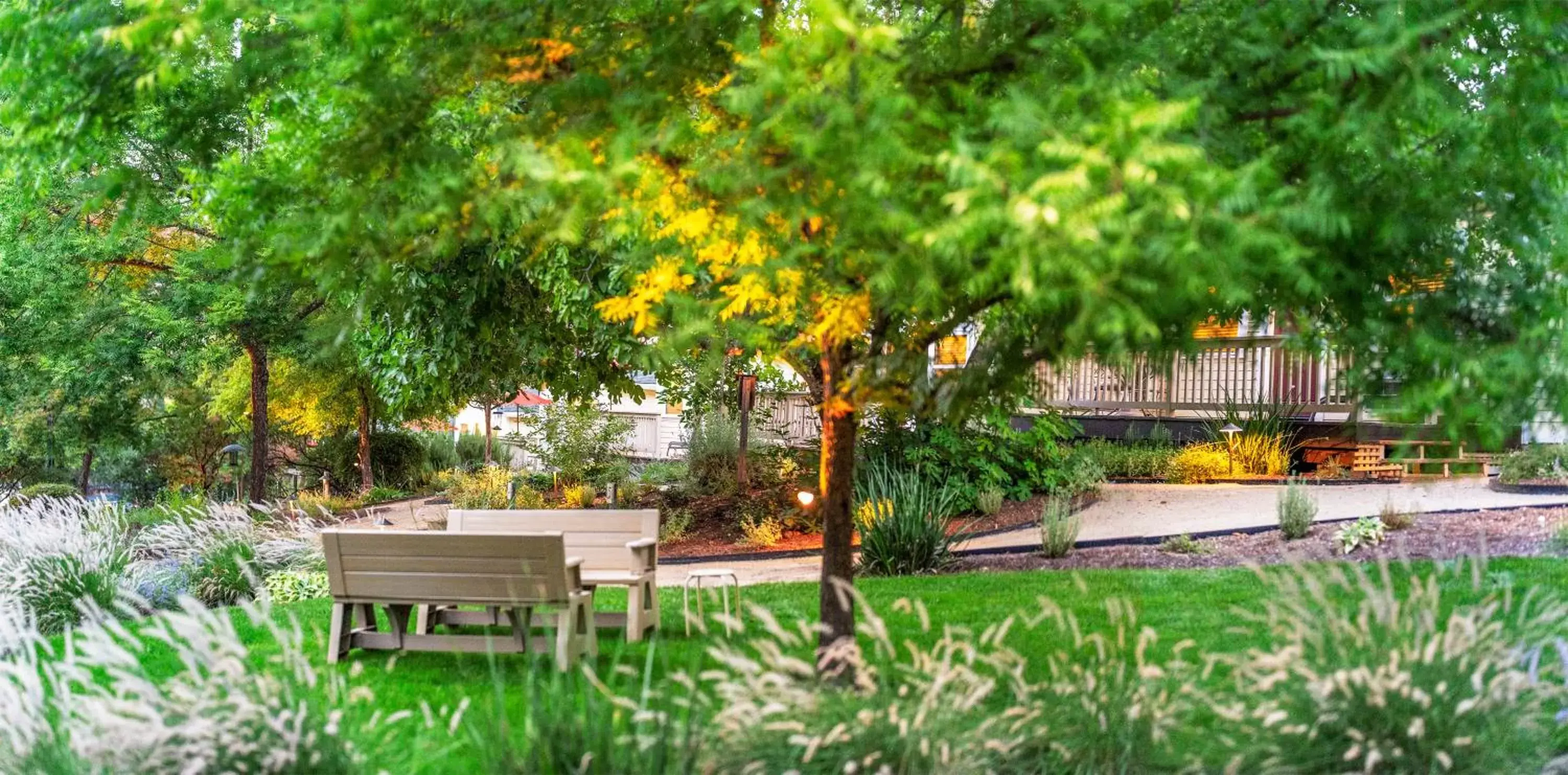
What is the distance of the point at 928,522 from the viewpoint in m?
11.1

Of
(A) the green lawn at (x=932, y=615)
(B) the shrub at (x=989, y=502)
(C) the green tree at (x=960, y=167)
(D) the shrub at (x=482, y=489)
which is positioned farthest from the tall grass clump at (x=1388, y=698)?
(D) the shrub at (x=482, y=489)

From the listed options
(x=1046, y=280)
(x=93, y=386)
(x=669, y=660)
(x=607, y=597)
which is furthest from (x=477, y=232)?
(x=93, y=386)

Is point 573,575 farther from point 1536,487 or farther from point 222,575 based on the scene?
point 1536,487

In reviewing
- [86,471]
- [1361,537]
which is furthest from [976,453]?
[86,471]

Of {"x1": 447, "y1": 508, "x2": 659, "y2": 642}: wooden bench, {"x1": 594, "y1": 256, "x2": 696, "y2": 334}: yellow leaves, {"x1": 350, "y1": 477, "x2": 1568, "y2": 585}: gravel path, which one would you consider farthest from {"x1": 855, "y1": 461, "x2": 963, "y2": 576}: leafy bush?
{"x1": 594, "y1": 256, "x2": 696, "y2": 334}: yellow leaves

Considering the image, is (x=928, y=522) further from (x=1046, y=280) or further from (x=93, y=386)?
(x=93, y=386)

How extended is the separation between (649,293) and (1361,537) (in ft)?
23.8

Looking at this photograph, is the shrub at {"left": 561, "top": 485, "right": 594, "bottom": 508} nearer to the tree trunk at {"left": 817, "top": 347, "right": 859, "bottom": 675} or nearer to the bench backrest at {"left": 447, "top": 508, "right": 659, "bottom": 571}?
the bench backrest at {"left": 447, "top": 508, "right": 659, "bottom": 571}

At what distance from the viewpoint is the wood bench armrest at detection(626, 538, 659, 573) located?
794 cm

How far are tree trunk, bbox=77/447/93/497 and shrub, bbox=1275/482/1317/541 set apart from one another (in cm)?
2061

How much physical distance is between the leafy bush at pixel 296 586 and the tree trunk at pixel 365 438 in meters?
11.9

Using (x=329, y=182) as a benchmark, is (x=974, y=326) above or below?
below

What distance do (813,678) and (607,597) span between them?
5619 millimetres

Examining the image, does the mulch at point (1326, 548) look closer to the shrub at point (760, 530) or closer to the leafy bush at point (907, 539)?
→ the leafy bush at point (907, 539)
